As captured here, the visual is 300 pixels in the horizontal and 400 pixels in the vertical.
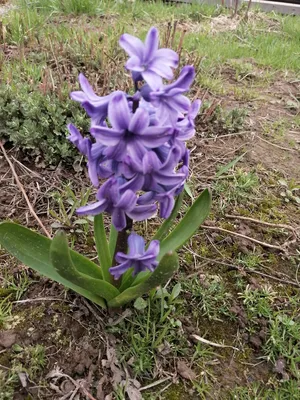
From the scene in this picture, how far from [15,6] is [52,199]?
10.8 feet

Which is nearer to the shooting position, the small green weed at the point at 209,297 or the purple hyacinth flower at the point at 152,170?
the purple hyacinth flower at the point at 152,170

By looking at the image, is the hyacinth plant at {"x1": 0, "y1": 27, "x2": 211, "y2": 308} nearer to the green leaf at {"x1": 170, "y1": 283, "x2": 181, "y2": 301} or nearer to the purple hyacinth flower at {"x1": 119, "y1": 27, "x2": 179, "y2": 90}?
the purple hyacinth flower at {"x1": 119, "y1": 27, "x2": 179, "y2": 90}

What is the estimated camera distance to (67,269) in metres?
1.19

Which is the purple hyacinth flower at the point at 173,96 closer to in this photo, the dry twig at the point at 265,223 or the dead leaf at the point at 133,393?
the dead leaf at the point at 133,393

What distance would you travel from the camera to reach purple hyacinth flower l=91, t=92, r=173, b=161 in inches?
39.9

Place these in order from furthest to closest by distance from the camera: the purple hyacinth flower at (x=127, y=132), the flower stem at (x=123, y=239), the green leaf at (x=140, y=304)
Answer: the green leaf at (x=140, y=304) → the flower stem at (x=123, y=239) → the purple hyacinth flower at (x=127, y=132)

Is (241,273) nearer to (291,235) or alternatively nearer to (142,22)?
(291,235)

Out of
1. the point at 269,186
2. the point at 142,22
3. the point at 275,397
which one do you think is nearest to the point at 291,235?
the point at 269,186

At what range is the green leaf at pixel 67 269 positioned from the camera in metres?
1.12

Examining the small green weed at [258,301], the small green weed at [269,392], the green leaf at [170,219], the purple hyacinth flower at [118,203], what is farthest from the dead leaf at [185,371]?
the purple hyacinth flower at [118,203]

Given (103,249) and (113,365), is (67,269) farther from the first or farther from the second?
(113,365)

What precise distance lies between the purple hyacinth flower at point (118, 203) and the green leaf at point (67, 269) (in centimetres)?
9

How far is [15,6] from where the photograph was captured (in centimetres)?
454

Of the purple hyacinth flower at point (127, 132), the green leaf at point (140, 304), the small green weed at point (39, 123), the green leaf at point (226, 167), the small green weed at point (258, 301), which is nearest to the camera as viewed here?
the purple hyacinth flower at point (127, 132)
